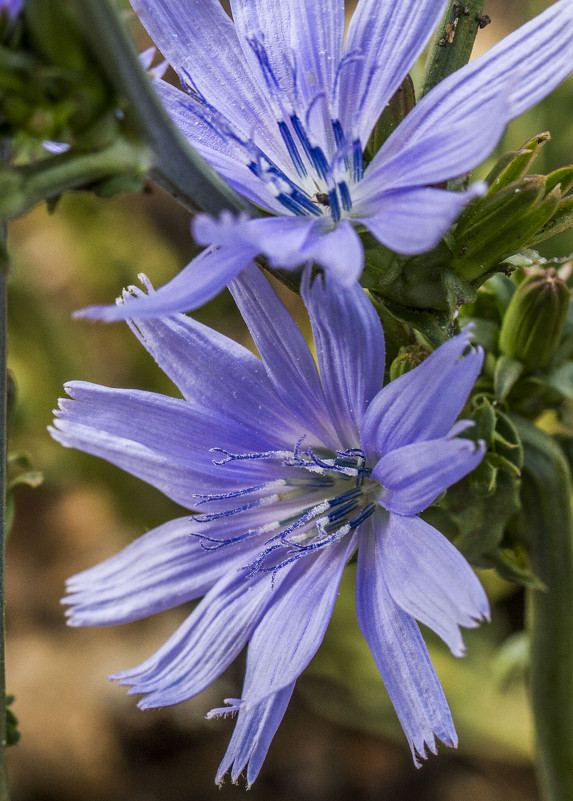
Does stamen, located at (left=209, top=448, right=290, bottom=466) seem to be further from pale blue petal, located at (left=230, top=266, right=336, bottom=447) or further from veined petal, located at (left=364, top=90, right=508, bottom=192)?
veined petal, located at (left=364, top=90, right=508, bottom=192)

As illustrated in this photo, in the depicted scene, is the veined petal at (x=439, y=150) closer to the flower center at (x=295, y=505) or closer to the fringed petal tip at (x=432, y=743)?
the flower center at (x=295, y=505)

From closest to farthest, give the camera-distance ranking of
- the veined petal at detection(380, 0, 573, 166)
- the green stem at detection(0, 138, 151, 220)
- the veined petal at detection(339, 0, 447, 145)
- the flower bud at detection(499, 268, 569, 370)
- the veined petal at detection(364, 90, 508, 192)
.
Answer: the green stem at detection(0, 138, 151, 220), the veined petal at detection(364, 90, 508, 192), the veined petal at detection(380, 0, 573, 166), the veined petal at detection(339, 0, 447, 145), the flower bud at detection(499, 268, 569, 370)

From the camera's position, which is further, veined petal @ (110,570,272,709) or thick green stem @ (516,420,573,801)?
thick green stem @ (516,420,573,801)

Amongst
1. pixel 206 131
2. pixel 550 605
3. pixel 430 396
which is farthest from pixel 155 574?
pixel 550 605

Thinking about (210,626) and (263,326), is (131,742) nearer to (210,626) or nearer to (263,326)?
(210,626)

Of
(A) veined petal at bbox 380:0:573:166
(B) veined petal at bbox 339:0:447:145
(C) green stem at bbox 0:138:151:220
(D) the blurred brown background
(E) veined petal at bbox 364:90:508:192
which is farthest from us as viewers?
(D) the blurred brown background

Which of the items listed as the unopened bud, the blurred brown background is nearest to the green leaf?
→ the unopened bud

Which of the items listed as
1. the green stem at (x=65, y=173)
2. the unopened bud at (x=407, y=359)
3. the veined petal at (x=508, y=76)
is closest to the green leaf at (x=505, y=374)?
the unopened bud at (x=407, y=359)
